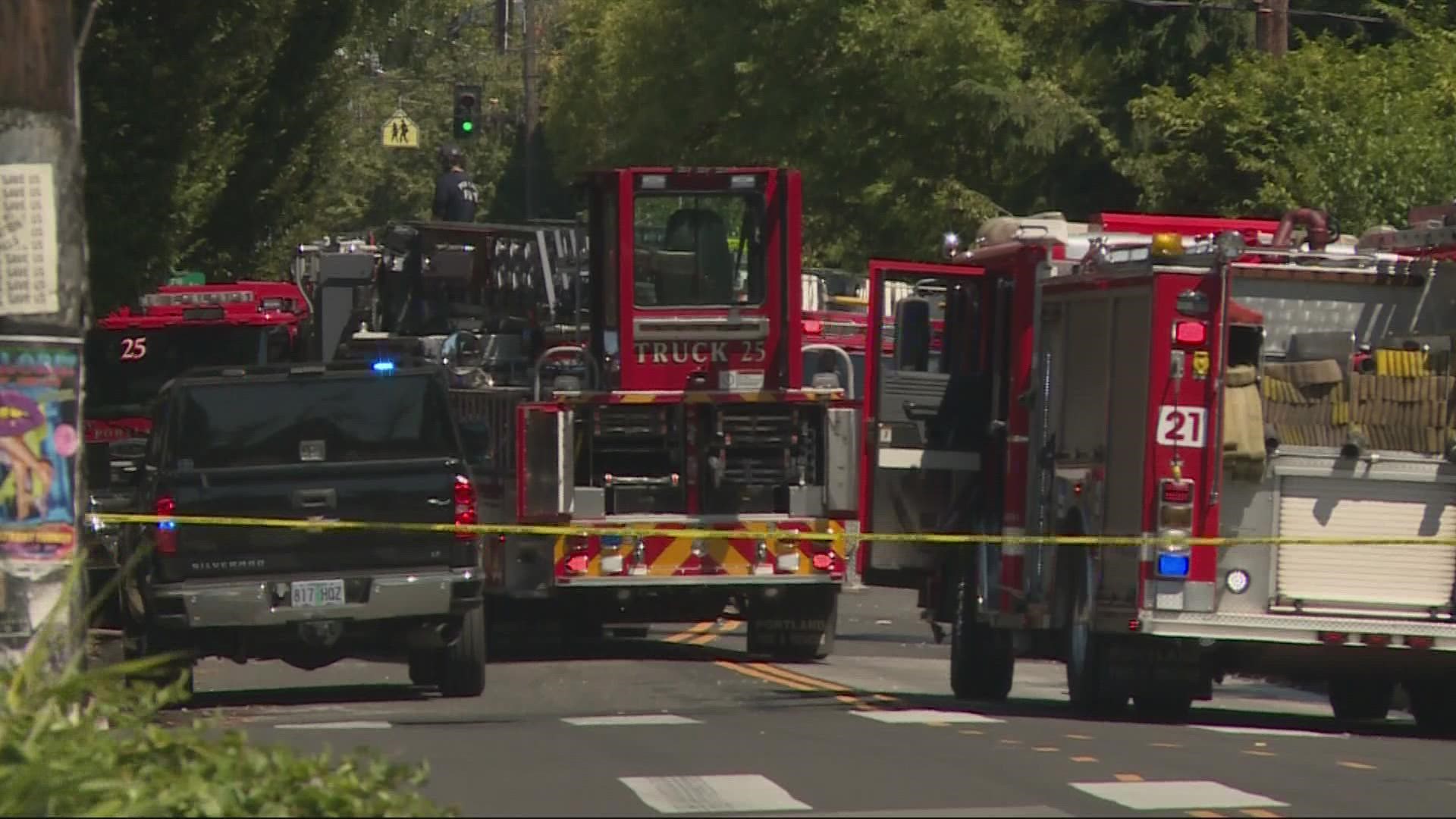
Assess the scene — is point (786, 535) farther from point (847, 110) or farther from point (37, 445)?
point (847, 110)

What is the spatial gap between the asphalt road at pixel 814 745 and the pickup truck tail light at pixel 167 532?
1007 mm

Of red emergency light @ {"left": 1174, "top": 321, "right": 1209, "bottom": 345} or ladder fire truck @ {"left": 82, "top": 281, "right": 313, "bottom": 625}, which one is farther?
ladder fire truck @ {"left": 82, "top": 281, "right": 313, "bottom": 625}

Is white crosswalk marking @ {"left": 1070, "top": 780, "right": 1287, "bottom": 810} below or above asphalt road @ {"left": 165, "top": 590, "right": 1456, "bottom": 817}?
above

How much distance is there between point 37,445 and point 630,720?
3.80 metres

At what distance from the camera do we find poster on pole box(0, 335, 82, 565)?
11812mm

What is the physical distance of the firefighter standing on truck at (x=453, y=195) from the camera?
26.0m

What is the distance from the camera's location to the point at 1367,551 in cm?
1465

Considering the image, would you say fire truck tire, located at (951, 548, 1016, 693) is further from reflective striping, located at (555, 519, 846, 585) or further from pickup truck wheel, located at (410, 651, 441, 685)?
pickup truck wheel, located at (410, 651, 441, 685)

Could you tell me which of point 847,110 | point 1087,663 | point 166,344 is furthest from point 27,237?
point 847,110

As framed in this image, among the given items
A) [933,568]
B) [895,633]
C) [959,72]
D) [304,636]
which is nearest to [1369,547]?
[933,568]

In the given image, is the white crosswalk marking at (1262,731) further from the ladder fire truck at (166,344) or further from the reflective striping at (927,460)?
the ladder fire truck at (166,344)

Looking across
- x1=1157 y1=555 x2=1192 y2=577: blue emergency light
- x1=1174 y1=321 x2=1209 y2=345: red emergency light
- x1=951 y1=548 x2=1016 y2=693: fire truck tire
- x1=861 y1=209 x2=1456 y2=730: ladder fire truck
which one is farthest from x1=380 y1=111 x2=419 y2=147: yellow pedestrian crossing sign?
x1=1157 y1=555 x2=1192 y2=577: blue emergency light

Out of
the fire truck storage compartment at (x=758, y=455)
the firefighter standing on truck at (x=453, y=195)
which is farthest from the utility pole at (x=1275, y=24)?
the fire truck storage compartment at (x=758, y=455)

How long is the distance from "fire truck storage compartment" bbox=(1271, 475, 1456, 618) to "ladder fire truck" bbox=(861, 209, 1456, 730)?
0.4 inches
